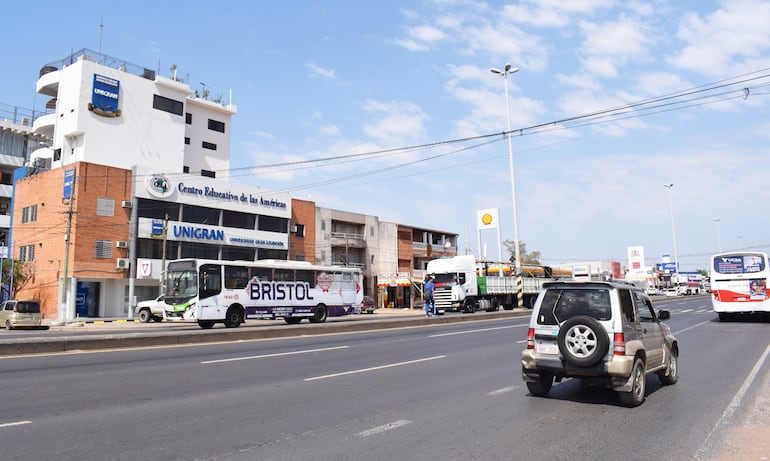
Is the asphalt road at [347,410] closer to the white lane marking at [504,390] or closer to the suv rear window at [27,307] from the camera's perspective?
the white lane marking at [504,390]

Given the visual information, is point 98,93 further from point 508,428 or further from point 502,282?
point 508,428

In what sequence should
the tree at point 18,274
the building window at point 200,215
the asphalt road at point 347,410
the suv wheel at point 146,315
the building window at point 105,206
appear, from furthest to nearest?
1. the building window at point 200,215
2. the tree at point 18,274
3. the building window at point 105,206
4. the suv wheel at point 146,315
5. the asphalt road at point 347,410

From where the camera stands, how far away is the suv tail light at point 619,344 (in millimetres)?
7223

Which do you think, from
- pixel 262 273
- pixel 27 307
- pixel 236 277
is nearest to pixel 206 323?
pixel 236 277

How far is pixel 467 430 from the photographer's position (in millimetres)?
6246

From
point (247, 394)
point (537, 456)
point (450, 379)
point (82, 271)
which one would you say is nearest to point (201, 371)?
point (247, 394)

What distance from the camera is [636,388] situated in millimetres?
7410

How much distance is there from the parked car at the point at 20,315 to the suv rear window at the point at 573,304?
30.2 m

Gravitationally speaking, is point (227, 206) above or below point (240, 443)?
above

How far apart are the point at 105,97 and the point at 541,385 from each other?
2116 inches

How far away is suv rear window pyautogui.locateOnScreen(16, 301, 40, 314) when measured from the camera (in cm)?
2885

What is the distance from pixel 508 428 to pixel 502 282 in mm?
35110

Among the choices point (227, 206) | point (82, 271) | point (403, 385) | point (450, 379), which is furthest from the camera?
point (227, 206)

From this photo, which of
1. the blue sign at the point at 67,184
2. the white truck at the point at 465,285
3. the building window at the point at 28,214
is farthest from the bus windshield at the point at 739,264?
the building window at the point at 28,214
